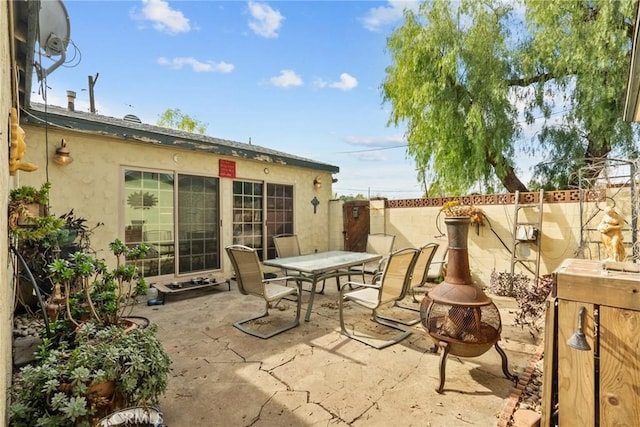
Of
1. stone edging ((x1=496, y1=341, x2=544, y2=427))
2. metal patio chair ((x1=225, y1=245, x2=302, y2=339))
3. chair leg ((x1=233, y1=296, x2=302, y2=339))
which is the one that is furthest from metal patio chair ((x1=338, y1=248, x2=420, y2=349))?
stone edging ((x1=496, y1=341, x2=544, y2=427))

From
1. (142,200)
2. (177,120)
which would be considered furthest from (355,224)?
(177,120)

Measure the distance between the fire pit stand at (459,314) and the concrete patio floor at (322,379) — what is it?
25 centimetres

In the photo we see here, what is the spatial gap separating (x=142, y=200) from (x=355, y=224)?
4.74m

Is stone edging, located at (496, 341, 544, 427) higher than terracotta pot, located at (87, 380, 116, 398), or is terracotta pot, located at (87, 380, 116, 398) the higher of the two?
terracotta pot, located at (87, 380, 116, 398)

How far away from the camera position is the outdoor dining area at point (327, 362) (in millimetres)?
A: 1985

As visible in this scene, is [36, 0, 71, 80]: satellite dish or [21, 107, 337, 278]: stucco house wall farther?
[21, 107, 337, 278]: stucco house wall

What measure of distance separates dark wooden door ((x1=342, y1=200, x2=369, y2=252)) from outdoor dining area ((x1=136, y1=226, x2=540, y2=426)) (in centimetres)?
322

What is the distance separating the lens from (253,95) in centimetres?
971

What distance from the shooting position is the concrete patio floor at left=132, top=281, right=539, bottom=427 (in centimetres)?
194

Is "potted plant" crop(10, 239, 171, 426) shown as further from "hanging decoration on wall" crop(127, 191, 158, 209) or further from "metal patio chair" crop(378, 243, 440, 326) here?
"hanging decoration on wall" crop(127, 191, 158, 209)

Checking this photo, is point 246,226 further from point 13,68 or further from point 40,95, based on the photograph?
point 13,68

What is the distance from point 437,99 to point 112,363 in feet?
24.5

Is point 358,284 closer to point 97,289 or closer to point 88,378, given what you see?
point 88,378

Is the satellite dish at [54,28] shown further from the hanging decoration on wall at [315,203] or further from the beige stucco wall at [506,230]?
the beige stucco wall at [506,230]
